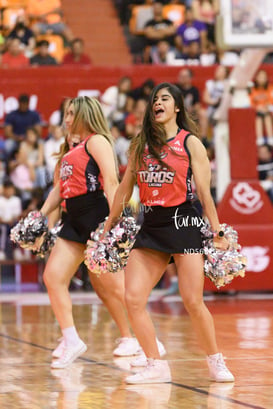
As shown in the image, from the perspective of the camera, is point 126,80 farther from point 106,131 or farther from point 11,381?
point 11,381

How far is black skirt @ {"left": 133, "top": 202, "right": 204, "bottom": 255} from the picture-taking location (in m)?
6.32

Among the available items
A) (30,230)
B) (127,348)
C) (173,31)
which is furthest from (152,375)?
(173,31)

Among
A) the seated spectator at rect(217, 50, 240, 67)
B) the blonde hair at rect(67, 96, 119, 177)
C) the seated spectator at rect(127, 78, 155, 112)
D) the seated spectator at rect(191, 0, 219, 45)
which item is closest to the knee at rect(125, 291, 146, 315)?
the blonde hair at rect(67, 96, 119, 177)

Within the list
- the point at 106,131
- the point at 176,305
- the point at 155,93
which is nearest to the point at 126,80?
the point at 176,305

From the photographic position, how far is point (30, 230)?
795cm

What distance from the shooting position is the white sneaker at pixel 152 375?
6.30 meters

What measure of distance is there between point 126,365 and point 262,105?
1137cm

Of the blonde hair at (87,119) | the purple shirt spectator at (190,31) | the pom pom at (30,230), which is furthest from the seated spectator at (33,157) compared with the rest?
the blonde hair at (87,119)

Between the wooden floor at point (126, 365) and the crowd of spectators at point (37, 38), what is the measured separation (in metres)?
8.43

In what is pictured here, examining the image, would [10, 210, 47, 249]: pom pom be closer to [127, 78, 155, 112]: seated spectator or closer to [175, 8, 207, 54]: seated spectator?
[127, 78, 155, 112]: seated spectator

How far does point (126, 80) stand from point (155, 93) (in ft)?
39.4

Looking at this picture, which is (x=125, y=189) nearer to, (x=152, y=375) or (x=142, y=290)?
(x=142, y=290)

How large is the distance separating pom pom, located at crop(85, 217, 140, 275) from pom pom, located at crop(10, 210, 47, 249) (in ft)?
4.27

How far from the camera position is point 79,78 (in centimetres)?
1906
